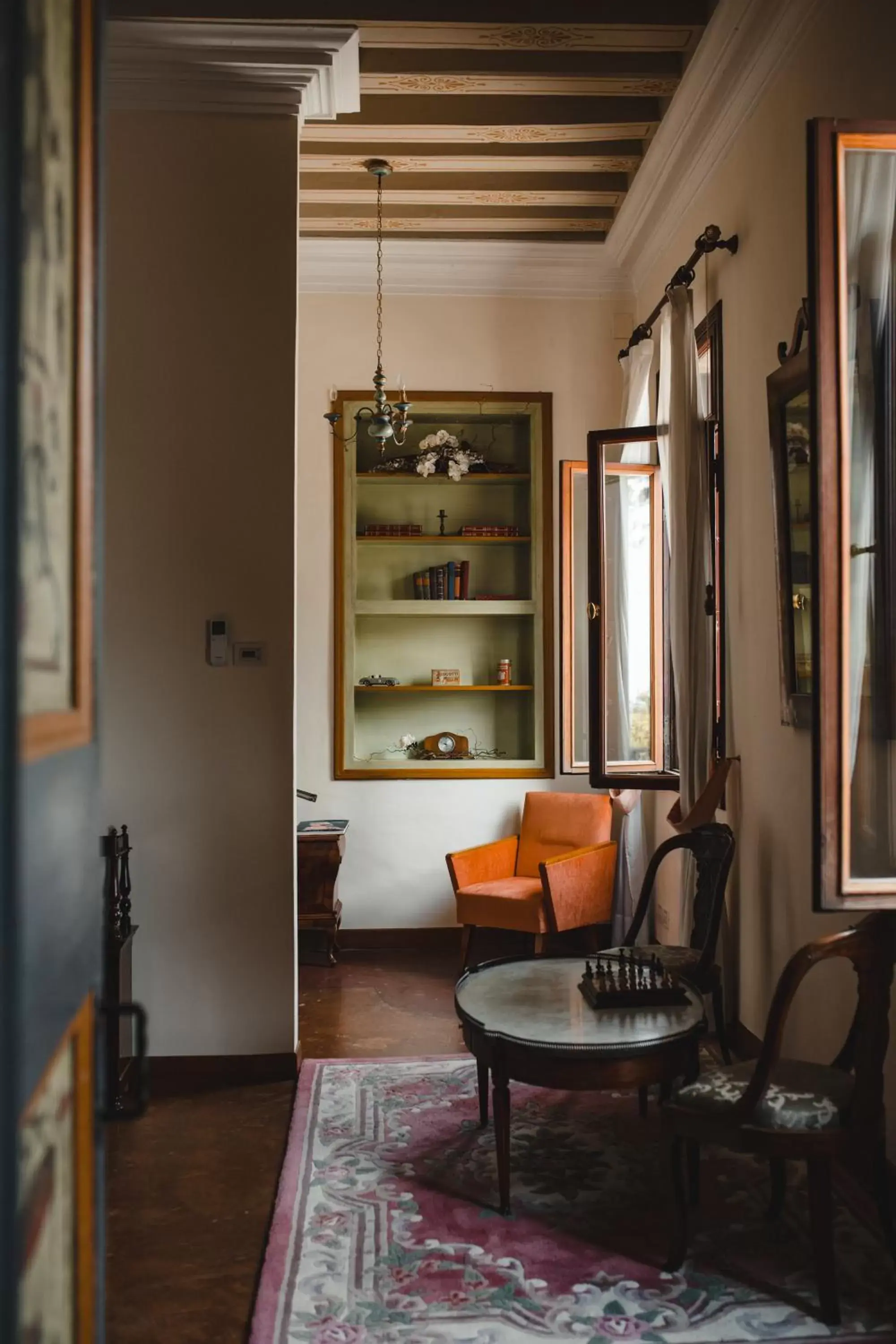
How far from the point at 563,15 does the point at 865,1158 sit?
149 inches

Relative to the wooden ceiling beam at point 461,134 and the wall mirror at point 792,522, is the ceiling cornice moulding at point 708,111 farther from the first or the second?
the wall mirror at point 792,522

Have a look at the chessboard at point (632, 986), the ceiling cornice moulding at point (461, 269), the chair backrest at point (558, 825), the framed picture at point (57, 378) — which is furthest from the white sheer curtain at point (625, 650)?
the framed picture at point (57, 378)

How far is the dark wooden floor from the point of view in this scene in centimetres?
238

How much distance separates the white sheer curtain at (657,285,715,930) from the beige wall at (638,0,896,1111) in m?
0.10

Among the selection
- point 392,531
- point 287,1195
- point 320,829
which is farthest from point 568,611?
point 287,1195

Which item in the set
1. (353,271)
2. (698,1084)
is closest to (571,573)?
(353,271)

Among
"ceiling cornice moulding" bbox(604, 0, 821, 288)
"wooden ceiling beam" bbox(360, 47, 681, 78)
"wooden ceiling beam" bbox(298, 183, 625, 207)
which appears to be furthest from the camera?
"wooden ceiling beam" bbox(298, 183, 625, 207)

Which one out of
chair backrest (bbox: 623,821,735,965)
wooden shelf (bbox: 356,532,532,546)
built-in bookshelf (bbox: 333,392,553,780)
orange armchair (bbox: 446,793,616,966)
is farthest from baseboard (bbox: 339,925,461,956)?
wooden shelf (bbox: 356,532,532,546)

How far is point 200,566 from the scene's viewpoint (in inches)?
153

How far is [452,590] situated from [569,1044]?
3573 millimetres

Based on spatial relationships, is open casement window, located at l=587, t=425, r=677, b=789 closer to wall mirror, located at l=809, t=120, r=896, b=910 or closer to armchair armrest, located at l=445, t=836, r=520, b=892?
armchair armrest, located at l=445, t=836, r=520, b=892

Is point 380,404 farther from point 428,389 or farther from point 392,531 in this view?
point 392,531

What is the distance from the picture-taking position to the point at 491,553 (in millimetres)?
6258

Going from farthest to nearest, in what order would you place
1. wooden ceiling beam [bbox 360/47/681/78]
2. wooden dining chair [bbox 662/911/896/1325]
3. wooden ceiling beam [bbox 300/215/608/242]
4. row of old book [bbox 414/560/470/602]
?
1. row of old book [bbox 414/560/470/602]
2. wooden ceiling beam [bbox 300/215/608/242]
3. wooden ceiling beam [bbox 360/47/681/78]
4. wooden dining chair [bbox 662/911/896/1325]
